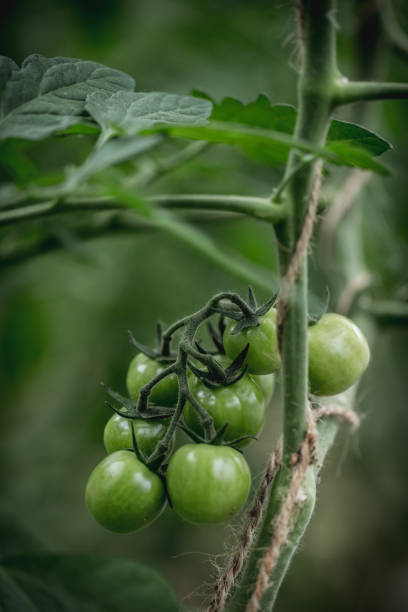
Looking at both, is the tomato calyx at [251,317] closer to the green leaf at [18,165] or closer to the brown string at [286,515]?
A: the brown string at [286,515]

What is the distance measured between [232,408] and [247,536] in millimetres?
135

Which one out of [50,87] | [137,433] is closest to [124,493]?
[137,433]

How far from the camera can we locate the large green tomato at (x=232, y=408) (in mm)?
551

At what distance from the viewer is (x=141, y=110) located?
52 cm

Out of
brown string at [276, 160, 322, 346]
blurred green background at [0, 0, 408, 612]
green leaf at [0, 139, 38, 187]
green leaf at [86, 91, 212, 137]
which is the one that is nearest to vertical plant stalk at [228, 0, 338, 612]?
brown string at [276, 160, 322, 346]

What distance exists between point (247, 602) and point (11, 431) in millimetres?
1556

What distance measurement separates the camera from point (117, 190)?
14.7 inches

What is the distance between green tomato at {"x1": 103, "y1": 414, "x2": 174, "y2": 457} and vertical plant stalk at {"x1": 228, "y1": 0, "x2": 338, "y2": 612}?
0.44ft

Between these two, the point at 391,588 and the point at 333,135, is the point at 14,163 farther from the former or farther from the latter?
the point at 391,588

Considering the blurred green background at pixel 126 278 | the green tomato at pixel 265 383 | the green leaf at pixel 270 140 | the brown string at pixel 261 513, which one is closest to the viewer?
the green leaf at pixel 270 140

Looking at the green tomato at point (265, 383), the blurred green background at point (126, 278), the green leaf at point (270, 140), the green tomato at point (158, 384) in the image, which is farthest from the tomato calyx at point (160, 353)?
the blurred green background at point (126, 278)

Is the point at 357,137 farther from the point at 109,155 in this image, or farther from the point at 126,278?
the point at 126,278

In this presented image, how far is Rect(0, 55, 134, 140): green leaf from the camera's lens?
1.72 ft

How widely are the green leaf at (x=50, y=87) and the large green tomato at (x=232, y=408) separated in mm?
309
